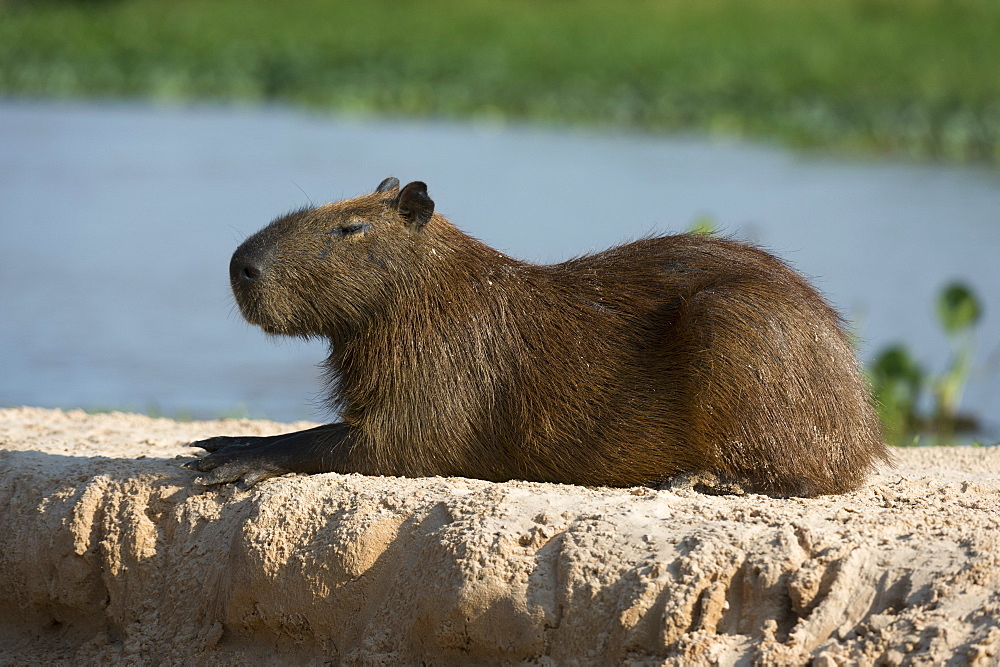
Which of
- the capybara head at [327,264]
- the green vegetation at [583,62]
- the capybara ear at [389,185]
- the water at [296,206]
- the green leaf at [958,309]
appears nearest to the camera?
the capybara head at [327,264]

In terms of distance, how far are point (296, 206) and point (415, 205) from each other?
30.2ft

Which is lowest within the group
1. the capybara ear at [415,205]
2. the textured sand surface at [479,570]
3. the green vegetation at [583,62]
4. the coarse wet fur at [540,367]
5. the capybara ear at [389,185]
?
the textured sand surface at [479,570]

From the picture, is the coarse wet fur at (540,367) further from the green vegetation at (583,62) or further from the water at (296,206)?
the green vegetation at (583,62)

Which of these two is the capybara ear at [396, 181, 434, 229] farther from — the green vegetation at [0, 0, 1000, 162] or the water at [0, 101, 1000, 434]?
the green vegetation at [0, 0, 1000, 162]

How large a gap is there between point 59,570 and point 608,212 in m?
9.77

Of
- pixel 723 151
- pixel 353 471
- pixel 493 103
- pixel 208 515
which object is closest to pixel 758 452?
pixel 353 471

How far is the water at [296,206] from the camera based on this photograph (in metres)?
9.76

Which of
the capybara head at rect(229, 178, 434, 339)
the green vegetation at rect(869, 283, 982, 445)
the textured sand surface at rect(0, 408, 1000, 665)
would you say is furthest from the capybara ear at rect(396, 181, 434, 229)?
the green vegetation at rect(869, 283, 982, 445)

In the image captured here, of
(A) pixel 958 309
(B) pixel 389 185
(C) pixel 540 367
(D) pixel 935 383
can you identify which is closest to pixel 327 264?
(B) pixel 389 185

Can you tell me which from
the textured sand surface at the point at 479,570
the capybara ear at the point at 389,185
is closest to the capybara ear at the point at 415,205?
the capybara ear at the point at 389,185

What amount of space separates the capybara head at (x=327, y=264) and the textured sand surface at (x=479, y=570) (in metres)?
0.55

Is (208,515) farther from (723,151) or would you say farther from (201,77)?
(201,77)

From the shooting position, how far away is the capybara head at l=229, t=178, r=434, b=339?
4.36m

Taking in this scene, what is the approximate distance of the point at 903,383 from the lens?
8547 millimetres
